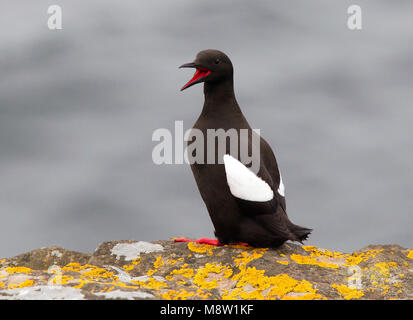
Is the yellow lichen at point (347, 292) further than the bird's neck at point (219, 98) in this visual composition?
No

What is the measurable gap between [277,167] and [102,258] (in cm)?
272

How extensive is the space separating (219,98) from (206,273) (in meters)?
2.54

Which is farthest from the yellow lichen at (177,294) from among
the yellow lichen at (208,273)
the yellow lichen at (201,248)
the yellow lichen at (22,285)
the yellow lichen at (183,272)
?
the yellow lichen at (201,248)

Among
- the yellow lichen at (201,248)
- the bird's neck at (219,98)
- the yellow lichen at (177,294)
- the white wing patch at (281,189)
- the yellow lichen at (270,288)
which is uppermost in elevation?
the bird's neck at (219,98)

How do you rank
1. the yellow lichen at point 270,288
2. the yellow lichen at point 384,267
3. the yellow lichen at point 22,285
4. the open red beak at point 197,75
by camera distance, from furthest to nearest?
the open red beak at point 197,75 → the yellow lichen at point 384,267 → the yellow lichen at point 270,288 → the yellow lichen at point 22,285

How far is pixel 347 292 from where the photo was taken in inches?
246

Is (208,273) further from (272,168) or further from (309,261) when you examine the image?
(272,168)

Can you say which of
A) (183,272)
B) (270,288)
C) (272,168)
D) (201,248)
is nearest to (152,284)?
(183,272)

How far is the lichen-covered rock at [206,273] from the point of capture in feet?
18.3

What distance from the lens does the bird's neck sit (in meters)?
8.18

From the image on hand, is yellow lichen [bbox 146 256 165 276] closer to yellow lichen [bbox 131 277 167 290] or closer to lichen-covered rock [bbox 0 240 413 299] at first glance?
lichen-covered rock [bbox 0 240 413 299]

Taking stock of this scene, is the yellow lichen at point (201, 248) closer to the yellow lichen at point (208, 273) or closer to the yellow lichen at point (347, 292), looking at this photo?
the yellow lichen at point (208, 273)
